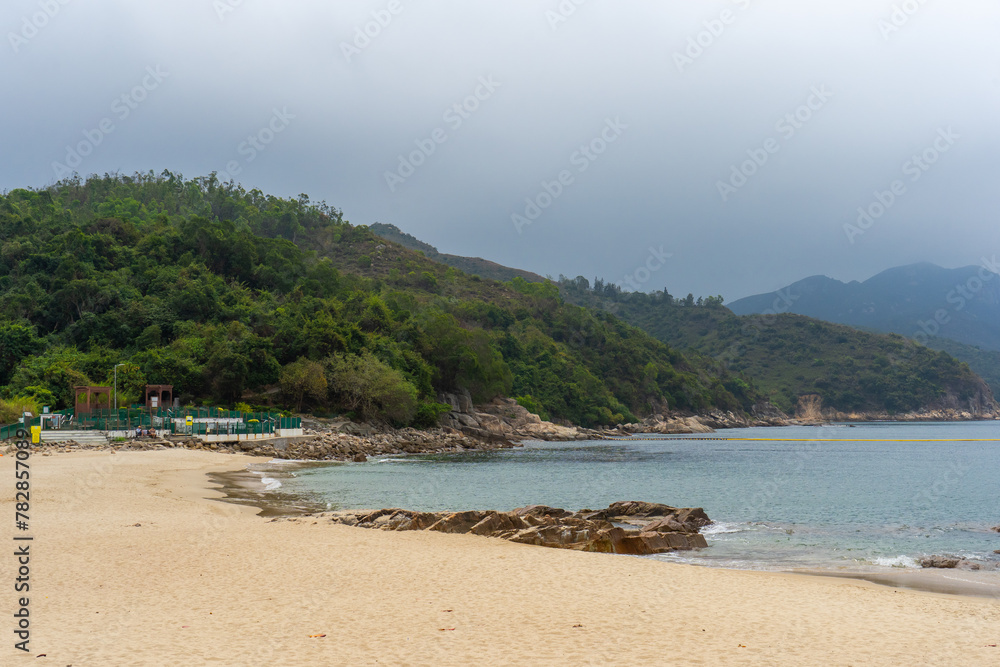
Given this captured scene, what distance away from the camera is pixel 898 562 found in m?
17.2

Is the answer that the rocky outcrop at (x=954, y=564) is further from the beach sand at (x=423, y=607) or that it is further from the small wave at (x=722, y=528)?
the small wave at (x=722, y=528)

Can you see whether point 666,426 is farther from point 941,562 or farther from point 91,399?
point 941,562

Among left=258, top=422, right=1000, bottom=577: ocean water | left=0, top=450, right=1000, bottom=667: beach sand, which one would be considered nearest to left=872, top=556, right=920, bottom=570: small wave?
left=258, top=422, right=1000, bottom=577: ocean water

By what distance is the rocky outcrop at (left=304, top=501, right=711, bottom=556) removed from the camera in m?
18.1

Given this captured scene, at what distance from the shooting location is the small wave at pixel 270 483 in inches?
1206

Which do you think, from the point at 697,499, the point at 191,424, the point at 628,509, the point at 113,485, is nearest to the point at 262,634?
the point at 628,509

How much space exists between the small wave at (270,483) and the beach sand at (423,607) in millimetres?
12891

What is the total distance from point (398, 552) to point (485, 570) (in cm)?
268

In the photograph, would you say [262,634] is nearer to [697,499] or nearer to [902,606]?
[902,606]

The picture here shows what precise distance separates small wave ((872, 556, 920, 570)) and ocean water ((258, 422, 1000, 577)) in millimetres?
25

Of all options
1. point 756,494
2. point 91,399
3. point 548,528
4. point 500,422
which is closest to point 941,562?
point 548,528

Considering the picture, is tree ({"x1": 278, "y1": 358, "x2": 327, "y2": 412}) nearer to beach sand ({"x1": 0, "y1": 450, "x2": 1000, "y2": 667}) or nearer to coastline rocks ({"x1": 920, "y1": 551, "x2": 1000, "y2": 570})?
beach sand ({"x1": 0, "y1": 450, "x2": 1000, "y2": 667})

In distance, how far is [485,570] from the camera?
1381 centimetres

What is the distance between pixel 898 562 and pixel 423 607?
515 inches
